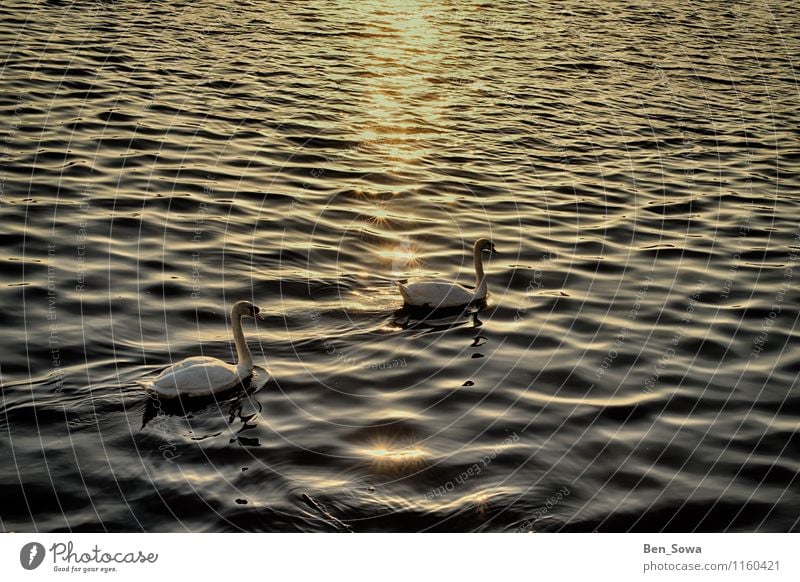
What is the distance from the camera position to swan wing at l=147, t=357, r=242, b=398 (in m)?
14.8

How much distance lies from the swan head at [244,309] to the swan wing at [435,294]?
318cm

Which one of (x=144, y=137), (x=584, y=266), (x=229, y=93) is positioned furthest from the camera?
(x=229, y=93)

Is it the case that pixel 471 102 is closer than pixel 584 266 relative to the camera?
No

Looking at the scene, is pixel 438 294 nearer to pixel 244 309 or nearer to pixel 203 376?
pixel 244 309

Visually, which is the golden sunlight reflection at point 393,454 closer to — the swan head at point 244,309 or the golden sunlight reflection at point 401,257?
the swan head at point 244,309

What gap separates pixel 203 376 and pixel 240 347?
128cm

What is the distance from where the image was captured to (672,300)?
19.7 m

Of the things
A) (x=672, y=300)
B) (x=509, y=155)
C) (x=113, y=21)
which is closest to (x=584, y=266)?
(x=672, y=300)

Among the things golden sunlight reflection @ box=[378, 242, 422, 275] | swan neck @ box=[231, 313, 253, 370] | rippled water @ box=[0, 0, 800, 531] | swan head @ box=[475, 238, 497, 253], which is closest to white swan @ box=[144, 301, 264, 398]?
swan neck @ box=[231, 313, 253, 370]

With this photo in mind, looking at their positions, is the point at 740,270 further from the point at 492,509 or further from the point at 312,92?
the point at 312,92

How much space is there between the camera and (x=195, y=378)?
1511 centimetres

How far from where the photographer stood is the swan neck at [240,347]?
16.2m

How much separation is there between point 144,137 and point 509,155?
954 cm
